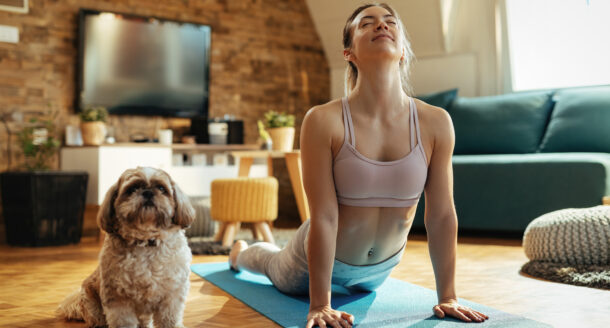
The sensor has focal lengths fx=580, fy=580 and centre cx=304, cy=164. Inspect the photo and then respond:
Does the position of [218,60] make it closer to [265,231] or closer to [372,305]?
[265,231]

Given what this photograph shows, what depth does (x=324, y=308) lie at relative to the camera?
171cm

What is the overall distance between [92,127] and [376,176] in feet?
11.4

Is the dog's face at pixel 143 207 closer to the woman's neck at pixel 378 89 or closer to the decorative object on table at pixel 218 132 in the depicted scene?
the woman's neck at pixel 378 89

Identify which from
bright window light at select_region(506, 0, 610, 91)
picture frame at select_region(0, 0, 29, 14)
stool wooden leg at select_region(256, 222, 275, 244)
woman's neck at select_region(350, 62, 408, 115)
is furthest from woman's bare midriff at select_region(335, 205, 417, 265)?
picture frame at select_region(0, 0, 29, 14)

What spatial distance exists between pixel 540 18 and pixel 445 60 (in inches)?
36.8

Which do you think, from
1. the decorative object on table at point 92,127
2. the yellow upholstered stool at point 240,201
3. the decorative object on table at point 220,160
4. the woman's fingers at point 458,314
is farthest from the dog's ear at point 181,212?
the decorative object on table at point 220,160

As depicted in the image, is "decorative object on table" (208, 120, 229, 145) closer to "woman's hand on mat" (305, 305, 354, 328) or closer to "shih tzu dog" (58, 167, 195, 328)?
"shih tzu dog" (58, 167, 195, 328)

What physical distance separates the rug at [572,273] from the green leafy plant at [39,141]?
3.57 m

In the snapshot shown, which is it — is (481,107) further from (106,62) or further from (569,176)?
(106,62)

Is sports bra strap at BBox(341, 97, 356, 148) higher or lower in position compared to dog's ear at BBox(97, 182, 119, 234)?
higher

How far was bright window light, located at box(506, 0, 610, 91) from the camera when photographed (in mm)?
4898

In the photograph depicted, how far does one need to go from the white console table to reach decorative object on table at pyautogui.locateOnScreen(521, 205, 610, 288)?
9.55 feet

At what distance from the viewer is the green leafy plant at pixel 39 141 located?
14.6ft

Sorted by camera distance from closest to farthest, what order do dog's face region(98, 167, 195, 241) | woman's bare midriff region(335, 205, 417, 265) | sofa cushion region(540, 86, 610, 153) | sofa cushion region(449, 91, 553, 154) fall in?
dog's face region(98, 167, 195, 241) → woman's bare midriff region(335, 205, 417, 265) → sofa cushion region(540, 86, 610, 153) → sofa cushion region(449, 91, 553, 154)
